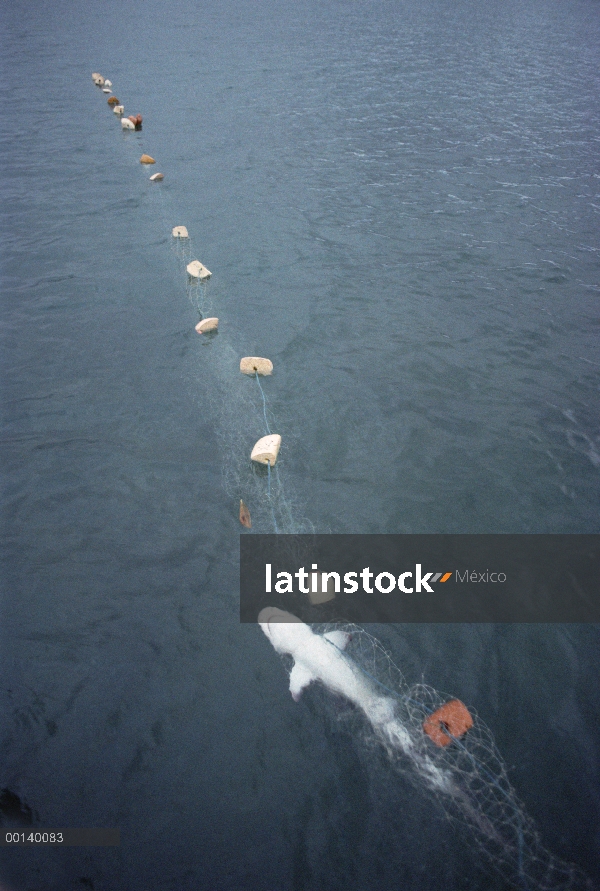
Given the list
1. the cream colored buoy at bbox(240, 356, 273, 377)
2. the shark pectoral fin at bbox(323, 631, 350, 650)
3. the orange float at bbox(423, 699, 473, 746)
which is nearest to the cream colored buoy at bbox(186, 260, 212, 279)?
the cream colored buoy at bbox(240, 356, 273, 377)

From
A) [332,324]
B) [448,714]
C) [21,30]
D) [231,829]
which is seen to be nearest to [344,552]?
[448,714]

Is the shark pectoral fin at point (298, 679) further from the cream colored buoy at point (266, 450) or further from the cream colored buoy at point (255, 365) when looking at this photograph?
the cream colored buoy at point (255, 365)

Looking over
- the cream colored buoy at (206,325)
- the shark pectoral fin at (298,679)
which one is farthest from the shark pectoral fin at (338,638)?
the cream colored buoy at (206,325)

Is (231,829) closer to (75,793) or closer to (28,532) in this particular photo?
(75,793)

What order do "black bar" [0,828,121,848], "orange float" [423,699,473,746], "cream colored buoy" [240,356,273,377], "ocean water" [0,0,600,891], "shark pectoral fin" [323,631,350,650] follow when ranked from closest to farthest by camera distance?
"black bar" [0,828,121,848], "ocean water" [0,0,600,891], "orange float" [423,699,473,746], "shark pectoral fin" [323,631,350,650], "cream colored buoy" [240,356,273,377]

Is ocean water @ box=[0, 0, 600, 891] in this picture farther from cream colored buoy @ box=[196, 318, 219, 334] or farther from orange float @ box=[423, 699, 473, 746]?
orange float @ box=[423, 699, 473, 746]
